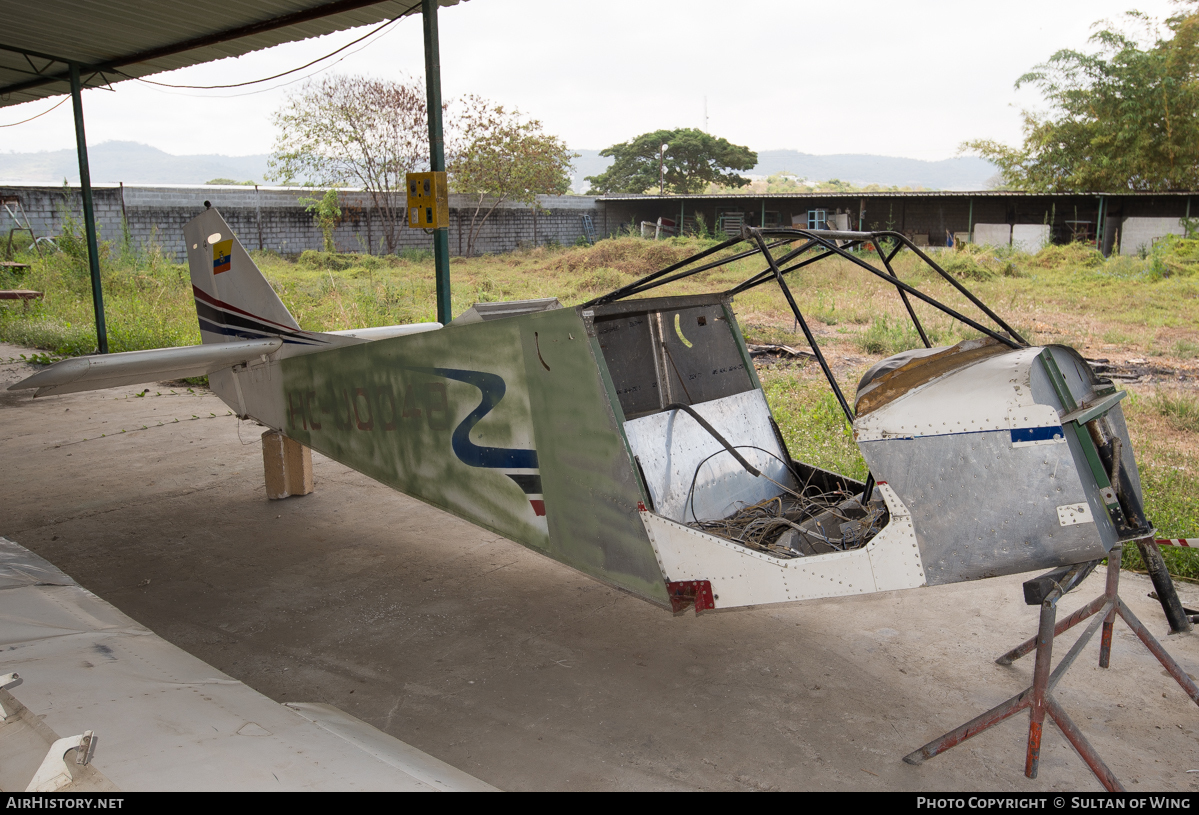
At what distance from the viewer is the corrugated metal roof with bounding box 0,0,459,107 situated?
814 cm

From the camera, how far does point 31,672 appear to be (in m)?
2.71

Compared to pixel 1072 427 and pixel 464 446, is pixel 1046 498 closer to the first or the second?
pixel 1072 427

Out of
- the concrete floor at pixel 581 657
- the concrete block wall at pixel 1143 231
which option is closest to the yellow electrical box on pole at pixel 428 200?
the concrete floor at pixel 581 657

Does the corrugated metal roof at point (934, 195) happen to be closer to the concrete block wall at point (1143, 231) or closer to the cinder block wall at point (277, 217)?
the concrete block wall at point (1143, 231)

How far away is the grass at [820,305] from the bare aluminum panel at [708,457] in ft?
5.01

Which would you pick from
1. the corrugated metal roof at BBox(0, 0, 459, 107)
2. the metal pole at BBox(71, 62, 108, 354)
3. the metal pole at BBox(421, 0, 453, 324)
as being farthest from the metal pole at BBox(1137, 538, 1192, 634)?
the metal pole at BBox(71, 62, 108, 354)

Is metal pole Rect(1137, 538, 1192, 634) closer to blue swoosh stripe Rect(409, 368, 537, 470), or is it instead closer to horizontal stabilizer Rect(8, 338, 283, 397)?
blue swoosh stripe Rect(409, 368, 537, 470)

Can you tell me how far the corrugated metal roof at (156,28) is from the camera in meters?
8.14

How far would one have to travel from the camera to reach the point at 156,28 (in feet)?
30.8

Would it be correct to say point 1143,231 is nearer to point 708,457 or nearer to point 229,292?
point 708,457

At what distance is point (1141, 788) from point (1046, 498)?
113 centimetres
